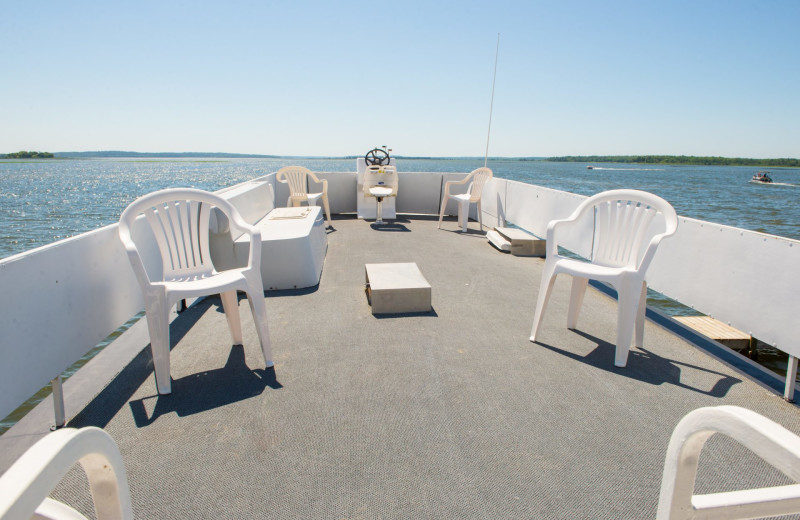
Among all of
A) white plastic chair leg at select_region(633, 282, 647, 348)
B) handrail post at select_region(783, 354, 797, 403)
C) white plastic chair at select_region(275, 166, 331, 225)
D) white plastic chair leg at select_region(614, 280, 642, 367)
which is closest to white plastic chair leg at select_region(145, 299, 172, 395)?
white plastic chair leg at select_region(614, 280, 642, 367)

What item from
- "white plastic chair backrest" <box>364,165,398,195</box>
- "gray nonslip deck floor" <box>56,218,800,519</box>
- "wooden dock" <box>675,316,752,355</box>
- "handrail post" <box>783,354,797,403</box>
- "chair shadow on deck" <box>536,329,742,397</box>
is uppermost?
"white plastic chair backrest" <box>364,165,398,195</box>

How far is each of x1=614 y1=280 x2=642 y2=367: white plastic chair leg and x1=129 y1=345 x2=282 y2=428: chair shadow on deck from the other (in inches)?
76.0

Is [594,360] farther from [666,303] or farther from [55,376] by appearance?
[666,303]

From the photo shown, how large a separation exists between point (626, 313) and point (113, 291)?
289 centimetres

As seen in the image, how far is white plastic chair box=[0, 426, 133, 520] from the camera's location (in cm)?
53

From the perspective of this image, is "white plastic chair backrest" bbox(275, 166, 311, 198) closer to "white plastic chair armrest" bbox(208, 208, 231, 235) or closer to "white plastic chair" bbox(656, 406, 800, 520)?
"white plastic chair armrest" bbox(208, 208, 231, 235)

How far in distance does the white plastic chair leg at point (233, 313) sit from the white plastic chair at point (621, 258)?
1.90 meters

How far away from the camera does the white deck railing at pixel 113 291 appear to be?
174cm

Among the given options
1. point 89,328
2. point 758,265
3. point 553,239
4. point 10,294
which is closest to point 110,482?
point 10,294

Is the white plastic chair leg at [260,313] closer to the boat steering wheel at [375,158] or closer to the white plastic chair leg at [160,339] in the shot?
the white plastic chair leg at [160,339]

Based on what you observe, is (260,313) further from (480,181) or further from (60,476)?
(480,181)

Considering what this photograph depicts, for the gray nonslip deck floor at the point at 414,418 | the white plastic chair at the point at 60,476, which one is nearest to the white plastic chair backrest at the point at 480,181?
the gray nonslip deck floor at the point at 414,418

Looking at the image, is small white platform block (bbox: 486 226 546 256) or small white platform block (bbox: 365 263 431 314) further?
small white platform block (bbox: 486 226 546 256)

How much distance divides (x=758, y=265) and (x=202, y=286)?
2.93 metres
